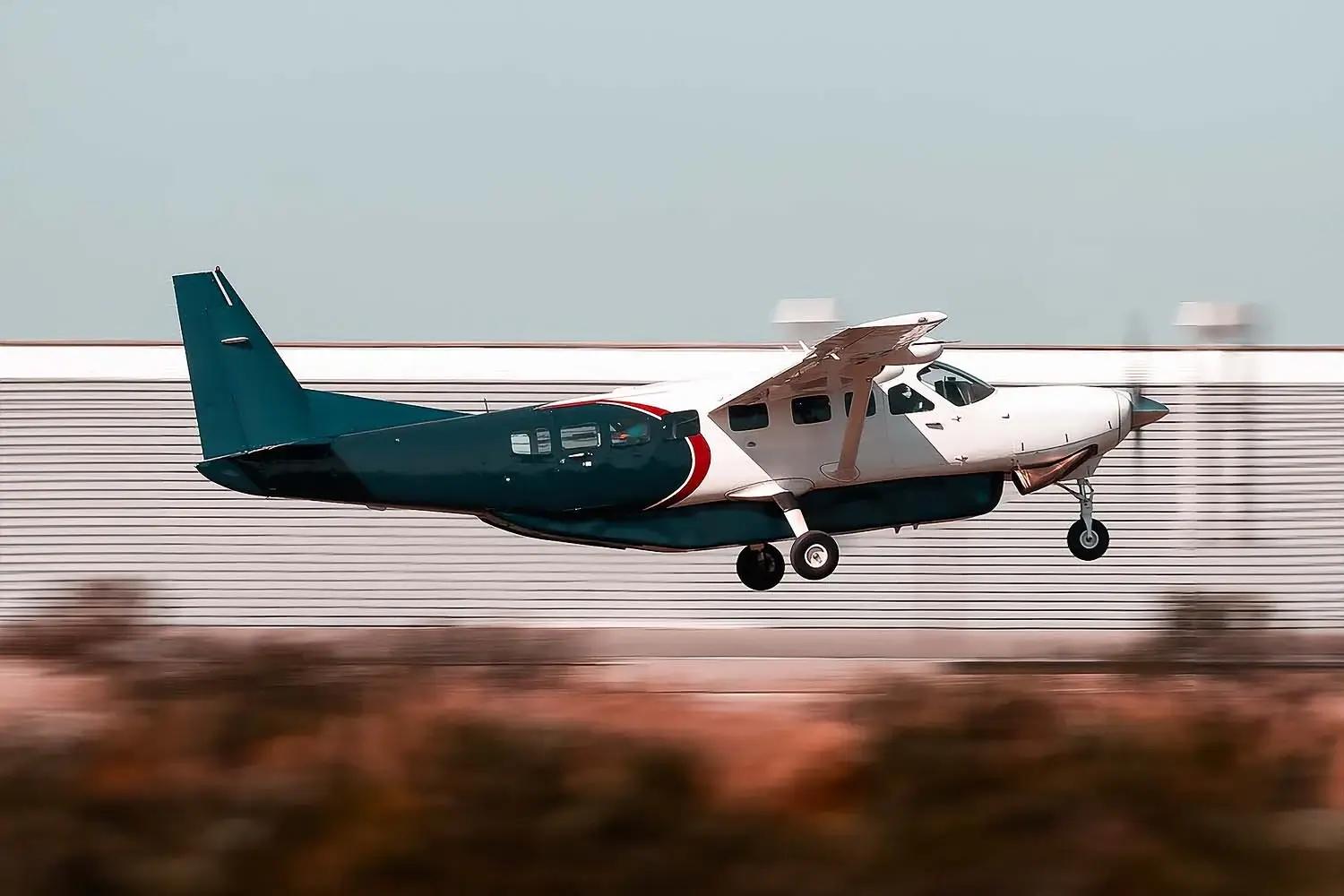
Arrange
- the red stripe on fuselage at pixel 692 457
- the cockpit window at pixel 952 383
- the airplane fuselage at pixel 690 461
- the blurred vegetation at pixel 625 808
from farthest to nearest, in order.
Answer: the cockpit window at pixel 952 383, the red stripe on fuselage at pixel 692 457, the airplane fuselage at pixel 690 461, the blurred vegetation at pixel 625 808

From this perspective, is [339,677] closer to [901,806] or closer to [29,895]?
[29,895]

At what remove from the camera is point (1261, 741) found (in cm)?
932

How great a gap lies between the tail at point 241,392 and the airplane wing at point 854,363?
391 cm

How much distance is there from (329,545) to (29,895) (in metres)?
17.6

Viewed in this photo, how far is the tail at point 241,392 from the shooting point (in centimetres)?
1853

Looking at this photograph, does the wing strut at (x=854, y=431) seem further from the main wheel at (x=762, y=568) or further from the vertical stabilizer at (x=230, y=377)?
the vertical stabilizer at (x=230, y=377)

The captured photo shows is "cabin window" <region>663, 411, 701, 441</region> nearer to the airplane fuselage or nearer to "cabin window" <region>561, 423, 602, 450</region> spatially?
the airplane fuselage

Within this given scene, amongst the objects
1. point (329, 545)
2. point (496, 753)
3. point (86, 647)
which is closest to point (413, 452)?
point (86, 647)

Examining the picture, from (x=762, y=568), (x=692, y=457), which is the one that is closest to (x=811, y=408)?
(x=692, y=457)

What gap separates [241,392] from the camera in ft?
60.8

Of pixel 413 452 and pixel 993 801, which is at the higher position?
pixel 413 452

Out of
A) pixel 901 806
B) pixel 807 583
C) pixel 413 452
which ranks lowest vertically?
pixel 807 583

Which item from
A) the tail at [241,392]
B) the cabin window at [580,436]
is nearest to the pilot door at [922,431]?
the cabin window at [580,436]

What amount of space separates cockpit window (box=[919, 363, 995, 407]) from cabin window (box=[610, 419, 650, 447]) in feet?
11.3
